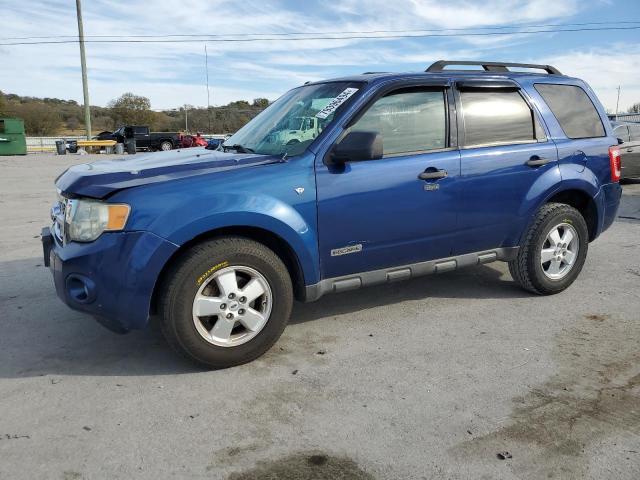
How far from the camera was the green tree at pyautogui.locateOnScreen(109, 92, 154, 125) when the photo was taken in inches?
2432

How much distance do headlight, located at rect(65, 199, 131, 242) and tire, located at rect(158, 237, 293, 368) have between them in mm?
416

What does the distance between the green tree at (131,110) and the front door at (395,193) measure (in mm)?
60961

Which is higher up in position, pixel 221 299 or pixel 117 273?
pixel 117 273

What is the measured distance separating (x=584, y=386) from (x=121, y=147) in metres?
30.4

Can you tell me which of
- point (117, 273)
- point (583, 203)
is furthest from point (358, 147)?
point (583, 203)

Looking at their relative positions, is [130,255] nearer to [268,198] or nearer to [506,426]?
[268,198]

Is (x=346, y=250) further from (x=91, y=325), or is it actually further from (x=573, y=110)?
(x=573, y=110)

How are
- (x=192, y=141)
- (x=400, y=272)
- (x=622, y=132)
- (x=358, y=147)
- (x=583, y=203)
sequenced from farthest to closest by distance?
(x=192, y=141) < (x=622, y=132) < (x=583, y=203) < (x=400, y=272) < (x=358, y=147)

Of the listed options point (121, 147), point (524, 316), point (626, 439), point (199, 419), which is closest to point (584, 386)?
point (626, 439)

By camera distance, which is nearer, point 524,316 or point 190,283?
point 190,283

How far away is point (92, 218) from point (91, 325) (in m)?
1.29

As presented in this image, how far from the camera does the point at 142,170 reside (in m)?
3.42

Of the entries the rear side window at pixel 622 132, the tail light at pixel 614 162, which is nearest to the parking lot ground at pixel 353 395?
the tail light at pixel 614 162

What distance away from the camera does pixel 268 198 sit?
11.1 feet
